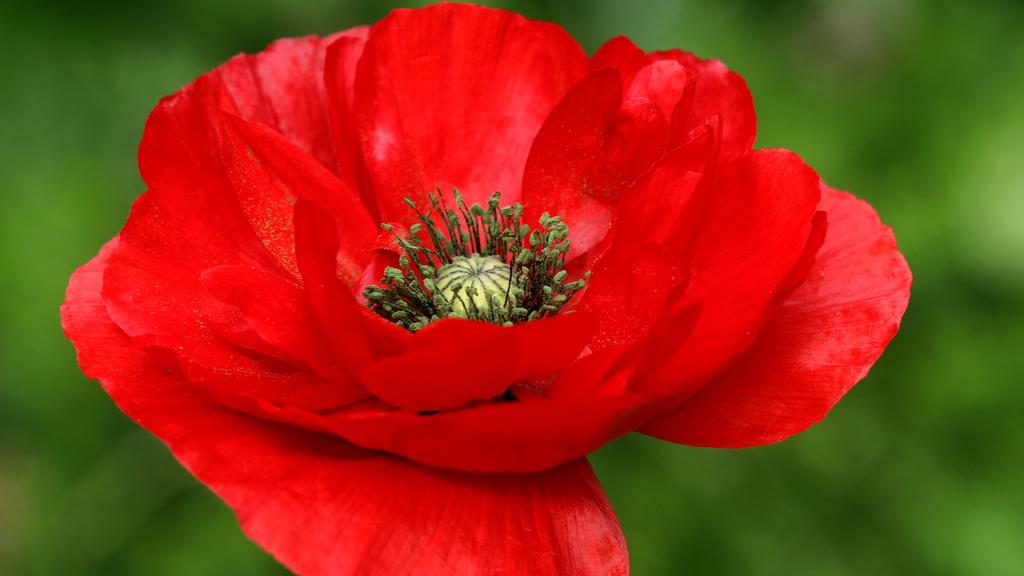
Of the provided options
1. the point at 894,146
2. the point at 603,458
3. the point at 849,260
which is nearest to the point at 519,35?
the point at 849,260

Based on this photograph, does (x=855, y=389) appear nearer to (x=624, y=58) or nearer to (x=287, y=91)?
(x=624, y=58)

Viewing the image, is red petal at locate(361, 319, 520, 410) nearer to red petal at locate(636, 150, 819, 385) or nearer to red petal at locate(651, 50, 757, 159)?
red petal at locate(636, 150, 819, 385)

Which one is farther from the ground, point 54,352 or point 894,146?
point 894,146

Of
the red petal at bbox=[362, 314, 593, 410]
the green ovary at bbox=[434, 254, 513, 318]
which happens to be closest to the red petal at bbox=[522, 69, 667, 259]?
the green ovary at bbox=[434, 254, 513, 318]

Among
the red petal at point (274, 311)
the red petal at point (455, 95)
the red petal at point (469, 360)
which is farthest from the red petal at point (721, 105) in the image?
the red petal at point (274, 311)

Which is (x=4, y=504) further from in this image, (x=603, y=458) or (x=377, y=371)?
(x=377, y=371)

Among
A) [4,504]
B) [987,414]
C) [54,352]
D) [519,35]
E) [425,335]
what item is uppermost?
[519,35]
